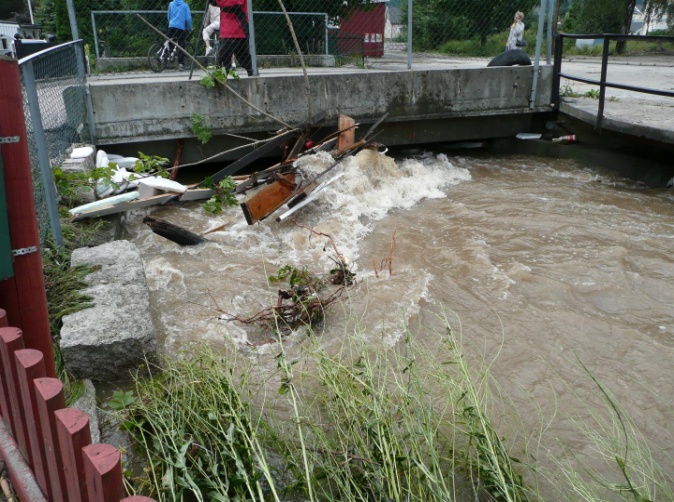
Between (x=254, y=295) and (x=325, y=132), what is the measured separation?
5.50m

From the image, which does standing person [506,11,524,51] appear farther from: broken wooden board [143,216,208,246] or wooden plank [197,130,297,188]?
broken wooden board [143,216,208,246]

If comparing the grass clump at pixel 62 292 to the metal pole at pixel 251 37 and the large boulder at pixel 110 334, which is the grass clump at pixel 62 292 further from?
the metal pole at pixel 251 37

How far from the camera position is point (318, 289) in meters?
5.65

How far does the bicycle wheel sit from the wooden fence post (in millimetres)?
11951

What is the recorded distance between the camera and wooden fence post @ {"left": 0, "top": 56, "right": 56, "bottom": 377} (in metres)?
2.56

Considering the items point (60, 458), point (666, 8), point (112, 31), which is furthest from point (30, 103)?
point (666, 8)

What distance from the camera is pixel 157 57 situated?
14031 millimetres

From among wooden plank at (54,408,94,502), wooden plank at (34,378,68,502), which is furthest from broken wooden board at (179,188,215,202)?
wooden plank at (54,408,94,502)

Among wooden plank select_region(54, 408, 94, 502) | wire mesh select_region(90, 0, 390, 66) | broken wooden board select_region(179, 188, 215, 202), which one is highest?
wire mesh select_region(90, 0, 390, 66)

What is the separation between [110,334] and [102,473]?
233 cm

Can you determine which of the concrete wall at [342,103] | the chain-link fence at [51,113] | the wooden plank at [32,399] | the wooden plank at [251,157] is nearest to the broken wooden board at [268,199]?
the wooden plank at [251,157]

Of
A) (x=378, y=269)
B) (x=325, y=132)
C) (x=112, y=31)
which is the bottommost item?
(x=378, y=269)

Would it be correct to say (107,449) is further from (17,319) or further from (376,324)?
(376,324)

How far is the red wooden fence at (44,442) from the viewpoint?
169 centimetres
